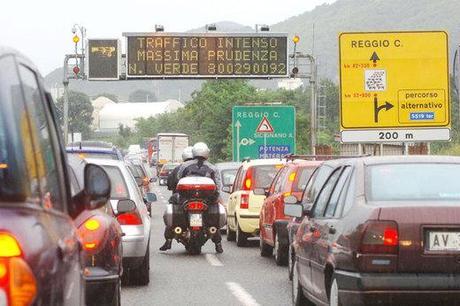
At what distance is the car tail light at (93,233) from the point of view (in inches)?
359

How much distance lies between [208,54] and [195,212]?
2840 centimetres

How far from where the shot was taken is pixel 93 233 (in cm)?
929

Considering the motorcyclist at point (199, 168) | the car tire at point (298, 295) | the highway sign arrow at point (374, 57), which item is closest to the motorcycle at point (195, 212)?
the motorcyclist at point (199, 168)

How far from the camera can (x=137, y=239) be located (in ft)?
46.9

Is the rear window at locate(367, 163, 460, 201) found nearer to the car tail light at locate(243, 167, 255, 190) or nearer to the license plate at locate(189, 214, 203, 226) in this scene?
the license plate at locate(189, 214, 203, 226)

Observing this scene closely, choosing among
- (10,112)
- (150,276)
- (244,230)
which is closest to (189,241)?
(244,230)

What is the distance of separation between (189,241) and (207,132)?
74.1m

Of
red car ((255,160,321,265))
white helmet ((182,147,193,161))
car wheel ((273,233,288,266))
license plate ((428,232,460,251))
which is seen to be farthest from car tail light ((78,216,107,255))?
white helmet ((182,147,193,161))

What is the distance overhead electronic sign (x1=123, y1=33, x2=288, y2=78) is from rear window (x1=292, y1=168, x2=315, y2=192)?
29.7 metres

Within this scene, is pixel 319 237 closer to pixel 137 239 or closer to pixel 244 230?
pixel 137 239

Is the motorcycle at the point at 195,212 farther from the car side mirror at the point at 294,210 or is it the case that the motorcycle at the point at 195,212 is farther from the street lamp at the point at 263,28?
the street lamp at the point at 263,28

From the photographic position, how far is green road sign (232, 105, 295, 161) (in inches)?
1954

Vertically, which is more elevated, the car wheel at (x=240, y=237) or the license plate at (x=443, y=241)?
the license plate at (x=443, y=241)

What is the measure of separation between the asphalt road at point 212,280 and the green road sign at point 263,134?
28.0 meters
